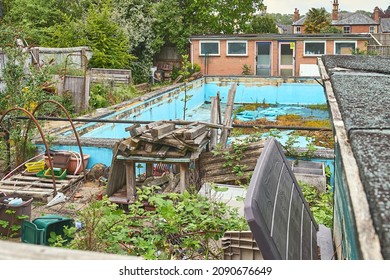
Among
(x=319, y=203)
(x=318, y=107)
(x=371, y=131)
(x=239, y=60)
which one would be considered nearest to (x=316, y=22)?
(x=239, y=60)

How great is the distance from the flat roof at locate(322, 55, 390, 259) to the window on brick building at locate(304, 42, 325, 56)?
76.8 feet

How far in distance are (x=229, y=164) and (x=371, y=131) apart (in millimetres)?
6448

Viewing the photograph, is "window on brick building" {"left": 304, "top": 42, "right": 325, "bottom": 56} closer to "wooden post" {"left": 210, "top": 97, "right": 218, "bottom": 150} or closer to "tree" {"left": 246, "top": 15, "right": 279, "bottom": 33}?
"tree" {"left": 246, "top": 15, "right": 279, "bottom": 33}

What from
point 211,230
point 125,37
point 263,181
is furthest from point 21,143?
point 125,37

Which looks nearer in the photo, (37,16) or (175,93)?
(175,93)

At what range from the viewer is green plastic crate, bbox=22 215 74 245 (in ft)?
18.8

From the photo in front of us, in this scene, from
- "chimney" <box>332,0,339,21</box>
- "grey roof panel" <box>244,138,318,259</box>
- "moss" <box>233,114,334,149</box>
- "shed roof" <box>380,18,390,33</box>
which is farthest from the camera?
"shed roof" <box>380,18,390,33</box>

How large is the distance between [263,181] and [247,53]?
82.0 feet

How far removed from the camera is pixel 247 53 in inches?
1049

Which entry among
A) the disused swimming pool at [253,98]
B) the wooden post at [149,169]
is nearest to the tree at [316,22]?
the disused swimming pool at [253,98]

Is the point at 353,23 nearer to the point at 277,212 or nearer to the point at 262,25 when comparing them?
the point at 262,25

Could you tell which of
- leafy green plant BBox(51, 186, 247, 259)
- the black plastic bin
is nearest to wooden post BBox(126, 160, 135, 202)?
the black plastic bin
